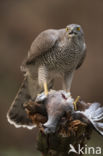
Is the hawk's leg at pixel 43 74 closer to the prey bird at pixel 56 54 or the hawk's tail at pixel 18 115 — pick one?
the prey bird at pixel 56 54

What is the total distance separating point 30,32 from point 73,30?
2.89 meters

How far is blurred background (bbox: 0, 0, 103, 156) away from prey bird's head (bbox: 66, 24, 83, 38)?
2788 mm

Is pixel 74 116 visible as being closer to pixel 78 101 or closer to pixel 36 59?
pixel 78 101

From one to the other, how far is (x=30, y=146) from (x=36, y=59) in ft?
9.95

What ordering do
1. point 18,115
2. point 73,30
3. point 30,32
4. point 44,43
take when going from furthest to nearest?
point 30,32
point 18,115
point 44,43
point 73,30

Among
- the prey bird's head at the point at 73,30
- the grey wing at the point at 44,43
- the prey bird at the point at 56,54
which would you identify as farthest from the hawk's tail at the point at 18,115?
the prey bird's head at the point at 73,30

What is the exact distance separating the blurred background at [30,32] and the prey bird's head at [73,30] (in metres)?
2.79

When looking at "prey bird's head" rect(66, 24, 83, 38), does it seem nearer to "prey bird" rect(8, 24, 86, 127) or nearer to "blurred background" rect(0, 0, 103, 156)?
"prey bird" rect(8, 24, 86, 127)

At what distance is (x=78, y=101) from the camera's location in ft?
9.78

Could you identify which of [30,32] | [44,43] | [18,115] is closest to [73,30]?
[44,43]

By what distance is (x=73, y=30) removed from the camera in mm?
2932

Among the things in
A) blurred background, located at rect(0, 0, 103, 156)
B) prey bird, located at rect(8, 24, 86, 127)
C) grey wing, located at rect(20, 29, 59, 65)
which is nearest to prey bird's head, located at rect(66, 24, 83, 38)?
prey bird, located at rect(8, 24, 86, 127)

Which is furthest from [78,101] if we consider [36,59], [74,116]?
[36,59]

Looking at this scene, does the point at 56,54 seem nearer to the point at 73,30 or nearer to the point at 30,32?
the point at 73,30
